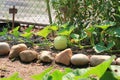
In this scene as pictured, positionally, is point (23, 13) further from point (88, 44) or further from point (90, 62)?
point (90, 62)

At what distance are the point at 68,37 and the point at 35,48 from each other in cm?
43

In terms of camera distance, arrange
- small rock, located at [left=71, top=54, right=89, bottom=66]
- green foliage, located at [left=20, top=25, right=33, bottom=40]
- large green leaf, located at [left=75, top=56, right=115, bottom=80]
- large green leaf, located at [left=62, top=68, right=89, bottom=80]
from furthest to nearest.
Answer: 1. green foliage, located at [left=20, top=25, right=33, bottom=40]
2. small rock, located at [left=71, top=54, right=89, bottom=66]
3. large green leaf, located at [left=62, top=68, right=89, bottom=80]
4. large green leaf, located at [left=75, top=56, right=115, bottom=80]

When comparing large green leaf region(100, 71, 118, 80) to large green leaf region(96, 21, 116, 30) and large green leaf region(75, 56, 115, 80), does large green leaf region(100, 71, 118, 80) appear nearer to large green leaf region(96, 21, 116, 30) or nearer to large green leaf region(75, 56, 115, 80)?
large green leaf region(75, 56, 115, 80)

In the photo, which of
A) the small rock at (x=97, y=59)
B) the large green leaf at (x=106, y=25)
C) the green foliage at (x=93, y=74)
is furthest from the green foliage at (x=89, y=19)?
the green foliage at (x=93, y=74)

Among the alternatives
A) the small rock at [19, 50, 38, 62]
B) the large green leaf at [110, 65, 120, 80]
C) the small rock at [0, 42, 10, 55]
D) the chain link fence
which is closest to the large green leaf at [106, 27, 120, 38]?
the small rock at [19, 50, 38, 62]

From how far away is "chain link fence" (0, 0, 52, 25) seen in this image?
547cm

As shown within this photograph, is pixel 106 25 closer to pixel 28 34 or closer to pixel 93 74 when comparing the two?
pixel 28 34

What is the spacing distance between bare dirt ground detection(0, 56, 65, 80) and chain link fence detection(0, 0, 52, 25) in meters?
1.67

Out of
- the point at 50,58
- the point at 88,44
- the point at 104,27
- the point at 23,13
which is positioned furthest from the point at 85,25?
the point at 23,13

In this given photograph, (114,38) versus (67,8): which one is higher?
(67,8)

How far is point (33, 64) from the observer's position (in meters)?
3.73

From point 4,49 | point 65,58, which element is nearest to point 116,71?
point 65,58

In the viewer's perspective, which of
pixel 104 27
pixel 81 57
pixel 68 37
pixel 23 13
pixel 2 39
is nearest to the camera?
pixel 81 57

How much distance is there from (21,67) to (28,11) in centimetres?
224
